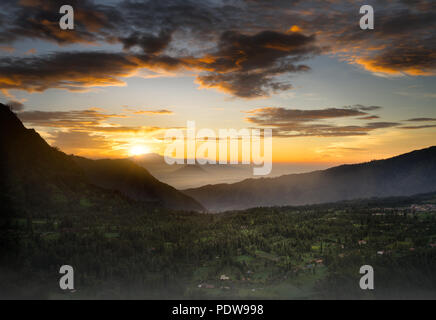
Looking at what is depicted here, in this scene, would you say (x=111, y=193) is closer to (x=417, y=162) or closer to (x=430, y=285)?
(x=430, y=285)

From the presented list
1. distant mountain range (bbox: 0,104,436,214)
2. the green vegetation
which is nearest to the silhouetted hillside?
distant mountain range (bbox: 0,104,436,214)

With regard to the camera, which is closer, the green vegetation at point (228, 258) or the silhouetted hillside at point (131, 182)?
the green vegetation at point (228, 258)

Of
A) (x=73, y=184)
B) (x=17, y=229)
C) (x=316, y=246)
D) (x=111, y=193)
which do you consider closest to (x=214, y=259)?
(x=316, y=246)

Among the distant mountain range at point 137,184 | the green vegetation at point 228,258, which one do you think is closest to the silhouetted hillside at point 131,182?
the distant mountain range at point 137,184

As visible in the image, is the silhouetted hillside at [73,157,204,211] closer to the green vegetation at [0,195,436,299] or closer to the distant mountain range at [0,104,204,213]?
the distant mountain range at [0,104,204,213]

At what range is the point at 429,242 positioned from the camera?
3039cm

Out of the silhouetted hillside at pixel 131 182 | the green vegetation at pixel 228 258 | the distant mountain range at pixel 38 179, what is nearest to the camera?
the green vegetation at pixel 228 258

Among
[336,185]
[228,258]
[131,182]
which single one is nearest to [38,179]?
[228,258]

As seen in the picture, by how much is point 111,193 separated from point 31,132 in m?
24.9

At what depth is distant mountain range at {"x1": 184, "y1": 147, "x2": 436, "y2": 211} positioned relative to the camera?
5960 inches

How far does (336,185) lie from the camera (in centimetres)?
17038

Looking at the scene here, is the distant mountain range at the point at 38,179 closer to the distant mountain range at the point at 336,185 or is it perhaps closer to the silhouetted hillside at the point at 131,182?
the silhouetted hillside at the point at 131,182

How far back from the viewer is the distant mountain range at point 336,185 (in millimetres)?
151375

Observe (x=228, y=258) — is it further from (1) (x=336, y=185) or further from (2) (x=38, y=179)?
(1) (x=336, y=185)
